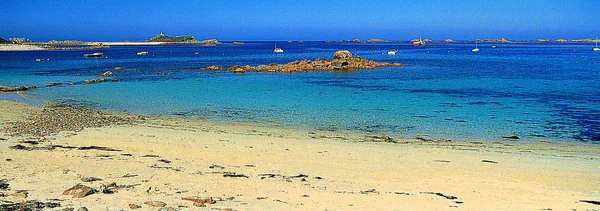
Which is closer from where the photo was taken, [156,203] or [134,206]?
[134,206]

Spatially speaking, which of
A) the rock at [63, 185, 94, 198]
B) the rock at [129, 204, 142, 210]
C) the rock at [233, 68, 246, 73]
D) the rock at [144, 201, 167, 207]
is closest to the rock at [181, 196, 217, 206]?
the rock at [144, 201, 167, 207]

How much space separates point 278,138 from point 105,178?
6.36 m

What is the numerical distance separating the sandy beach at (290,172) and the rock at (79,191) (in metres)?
0.06

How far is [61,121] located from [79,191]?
1053cm

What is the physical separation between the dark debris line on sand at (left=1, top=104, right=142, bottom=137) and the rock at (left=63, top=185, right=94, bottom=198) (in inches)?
276

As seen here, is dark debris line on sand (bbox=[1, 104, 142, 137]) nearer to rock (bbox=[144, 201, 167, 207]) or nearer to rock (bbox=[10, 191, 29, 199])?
rock (bbox=[10, 191, 29, 199])

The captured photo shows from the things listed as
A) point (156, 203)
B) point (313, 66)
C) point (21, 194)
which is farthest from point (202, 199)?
point (313, 66)

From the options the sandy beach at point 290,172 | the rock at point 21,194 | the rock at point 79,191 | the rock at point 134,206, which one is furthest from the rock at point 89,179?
the rock at point 134,206

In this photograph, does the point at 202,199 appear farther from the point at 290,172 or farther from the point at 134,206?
the point at 290,172

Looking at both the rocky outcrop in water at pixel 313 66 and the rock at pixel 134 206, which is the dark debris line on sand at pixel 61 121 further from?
the rocky outcrop in water at pixel 313 66

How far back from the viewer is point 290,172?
10.3 meters

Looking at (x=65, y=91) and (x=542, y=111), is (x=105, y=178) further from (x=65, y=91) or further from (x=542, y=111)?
(x=65, y=91)

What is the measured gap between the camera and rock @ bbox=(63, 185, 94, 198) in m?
7.93

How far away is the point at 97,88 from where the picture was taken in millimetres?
33062
